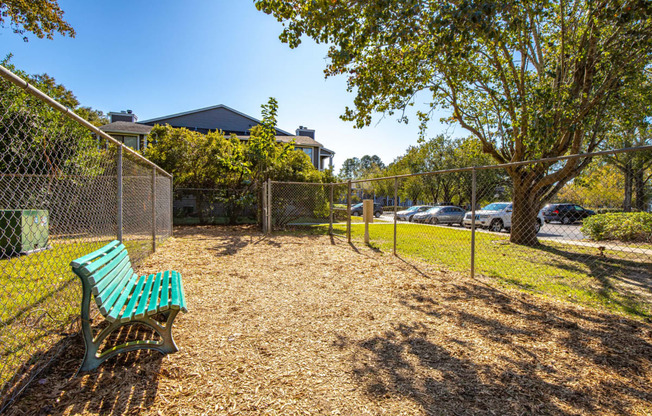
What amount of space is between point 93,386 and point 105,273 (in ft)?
2.74

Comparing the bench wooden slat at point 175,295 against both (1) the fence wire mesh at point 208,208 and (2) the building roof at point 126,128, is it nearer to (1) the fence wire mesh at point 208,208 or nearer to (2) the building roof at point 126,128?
(1) the fence wire mesh at point 208,208

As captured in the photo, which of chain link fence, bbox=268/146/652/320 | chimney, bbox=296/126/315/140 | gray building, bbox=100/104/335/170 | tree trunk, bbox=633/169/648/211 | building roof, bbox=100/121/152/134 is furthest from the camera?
chimney, bbox=296/126/315/140

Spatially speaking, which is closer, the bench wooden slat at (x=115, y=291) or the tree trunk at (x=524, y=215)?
the bench wooden slat at (x=115, y=291)

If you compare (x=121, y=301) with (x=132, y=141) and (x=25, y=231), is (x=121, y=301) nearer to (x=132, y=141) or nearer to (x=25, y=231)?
(x=25, y=231)

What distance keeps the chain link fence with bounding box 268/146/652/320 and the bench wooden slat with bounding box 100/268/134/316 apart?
Answer: 4.69 metres

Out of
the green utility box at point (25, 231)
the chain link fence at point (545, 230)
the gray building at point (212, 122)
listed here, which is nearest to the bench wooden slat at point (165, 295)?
the chain link fence at point (545, 230)

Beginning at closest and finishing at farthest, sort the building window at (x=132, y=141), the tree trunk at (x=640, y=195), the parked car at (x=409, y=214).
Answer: the tree trunk at (x=640, y=195), the parked car at (x=409, y=214), the building window at (x=132, y=141)

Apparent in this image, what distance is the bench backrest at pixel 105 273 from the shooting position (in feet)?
7.36

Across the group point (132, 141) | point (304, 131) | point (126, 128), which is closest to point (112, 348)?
point (132, 141)

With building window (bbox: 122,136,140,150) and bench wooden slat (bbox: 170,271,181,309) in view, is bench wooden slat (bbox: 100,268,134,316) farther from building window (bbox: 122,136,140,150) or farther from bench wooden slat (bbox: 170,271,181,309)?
building window (bbox: 122,136,140,150)

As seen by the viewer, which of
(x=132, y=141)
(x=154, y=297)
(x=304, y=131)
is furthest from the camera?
(x=304, y=131)

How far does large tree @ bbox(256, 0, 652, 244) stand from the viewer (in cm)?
498

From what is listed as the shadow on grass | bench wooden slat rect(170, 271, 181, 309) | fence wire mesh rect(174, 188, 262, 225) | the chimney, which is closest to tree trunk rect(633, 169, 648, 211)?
the shadow on grass

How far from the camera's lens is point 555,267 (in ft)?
23.4
